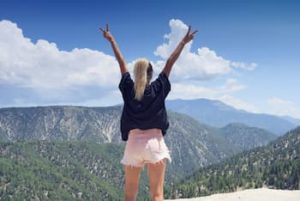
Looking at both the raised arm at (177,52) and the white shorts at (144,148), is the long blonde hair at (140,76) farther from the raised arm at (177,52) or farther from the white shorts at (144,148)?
the white shorts at (144,148)

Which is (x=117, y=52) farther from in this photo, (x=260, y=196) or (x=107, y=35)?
(x=260, y=196)

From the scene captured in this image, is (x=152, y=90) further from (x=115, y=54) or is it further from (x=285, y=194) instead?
(x=285, y=194)

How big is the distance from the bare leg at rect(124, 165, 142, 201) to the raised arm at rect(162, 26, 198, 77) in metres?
2.29

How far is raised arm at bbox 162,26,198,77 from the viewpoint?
11.0 meters

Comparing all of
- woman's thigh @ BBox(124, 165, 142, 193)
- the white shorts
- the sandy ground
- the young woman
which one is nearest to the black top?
the young woman

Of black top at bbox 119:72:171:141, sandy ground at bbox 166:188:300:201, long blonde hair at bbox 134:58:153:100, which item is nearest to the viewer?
long blonde hair at bbox 134:58:153:100

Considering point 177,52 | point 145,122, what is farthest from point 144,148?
point 177,52

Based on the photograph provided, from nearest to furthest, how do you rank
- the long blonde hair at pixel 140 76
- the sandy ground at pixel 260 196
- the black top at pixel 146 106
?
the long blonde hair at pixel 140 76, the black top at pixel 146 106, the sandy ground at pixel 260 196

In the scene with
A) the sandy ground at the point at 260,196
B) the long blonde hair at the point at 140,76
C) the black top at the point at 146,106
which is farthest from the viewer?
the sandy ground at the point at 260,196

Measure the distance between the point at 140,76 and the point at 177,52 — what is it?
3.26 ft

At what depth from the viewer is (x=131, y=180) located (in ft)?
36.4

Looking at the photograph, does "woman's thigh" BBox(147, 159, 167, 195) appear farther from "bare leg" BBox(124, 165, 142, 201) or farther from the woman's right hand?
the woman's right hand

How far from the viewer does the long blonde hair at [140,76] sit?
1080cm

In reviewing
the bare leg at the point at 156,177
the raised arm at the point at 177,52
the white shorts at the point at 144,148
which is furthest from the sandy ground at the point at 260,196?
the raised arm at the point at 177,52
